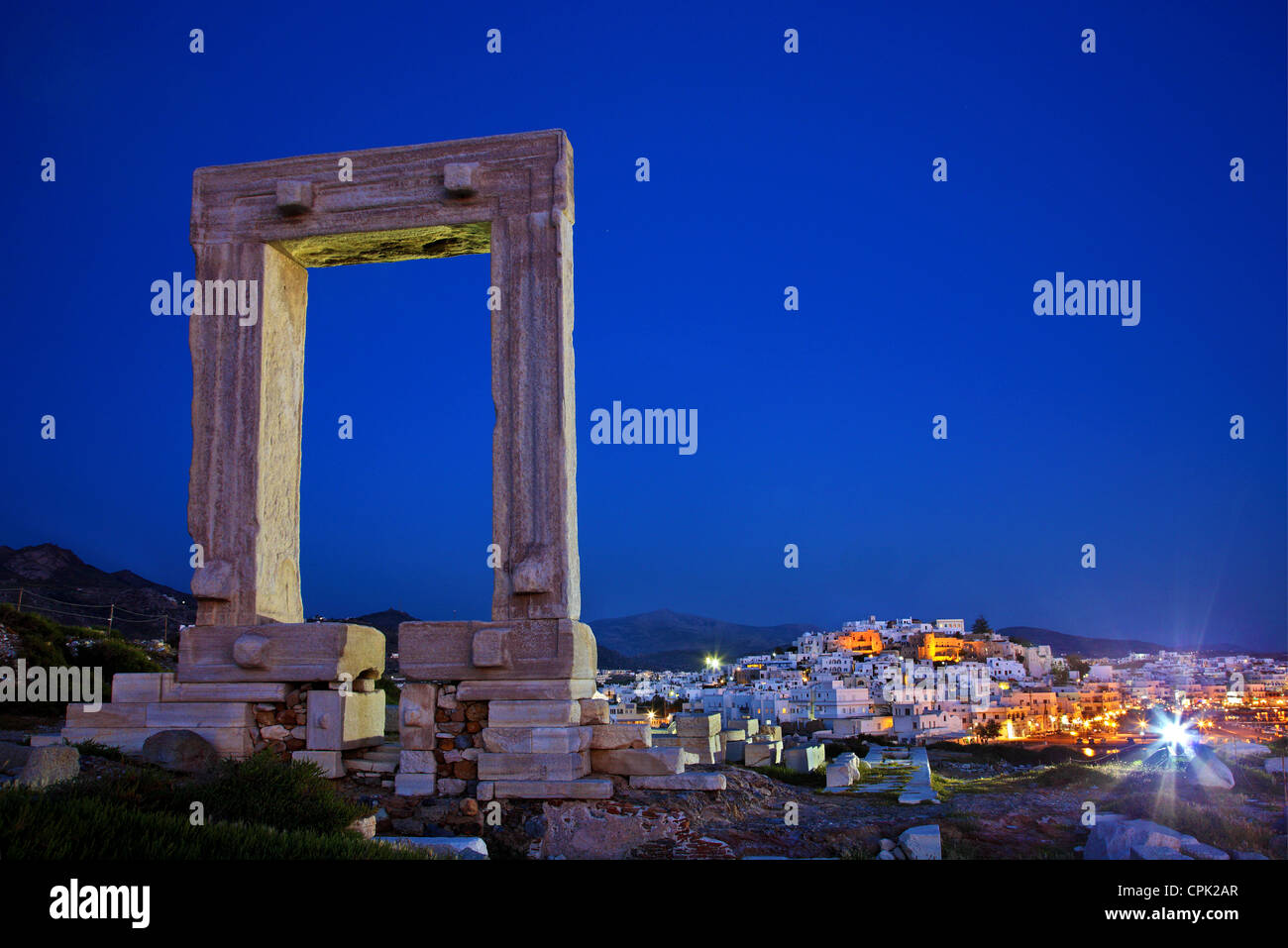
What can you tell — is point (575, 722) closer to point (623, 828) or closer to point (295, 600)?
point (623, 828)

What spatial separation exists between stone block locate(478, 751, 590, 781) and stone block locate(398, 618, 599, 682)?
2.19 ft

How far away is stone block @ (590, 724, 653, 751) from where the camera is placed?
8.56 meters

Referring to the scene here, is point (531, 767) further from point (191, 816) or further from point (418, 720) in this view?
point (191, 816)

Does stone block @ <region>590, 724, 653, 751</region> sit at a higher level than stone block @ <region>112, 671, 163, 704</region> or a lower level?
lower

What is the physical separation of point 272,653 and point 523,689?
248cm

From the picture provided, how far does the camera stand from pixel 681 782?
Answer: 27.4 ft

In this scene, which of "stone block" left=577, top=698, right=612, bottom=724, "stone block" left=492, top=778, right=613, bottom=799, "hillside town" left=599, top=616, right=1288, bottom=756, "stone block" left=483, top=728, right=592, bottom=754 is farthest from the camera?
"hillside town" left=599, top=616, right=1288, bottom=756

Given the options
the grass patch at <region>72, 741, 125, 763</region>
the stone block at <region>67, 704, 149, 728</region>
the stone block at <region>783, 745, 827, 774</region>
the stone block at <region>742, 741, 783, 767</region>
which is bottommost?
the stone block at <region>742, 741, 783, 767</region>

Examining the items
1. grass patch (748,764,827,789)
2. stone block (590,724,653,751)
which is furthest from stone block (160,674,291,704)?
grass patch (748,764,827,789)

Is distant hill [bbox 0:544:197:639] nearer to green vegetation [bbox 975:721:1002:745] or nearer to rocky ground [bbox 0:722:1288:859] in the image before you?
rocky ground [bbox 0:722:1288:859]

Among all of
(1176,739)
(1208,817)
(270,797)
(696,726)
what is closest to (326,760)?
(270,797)
